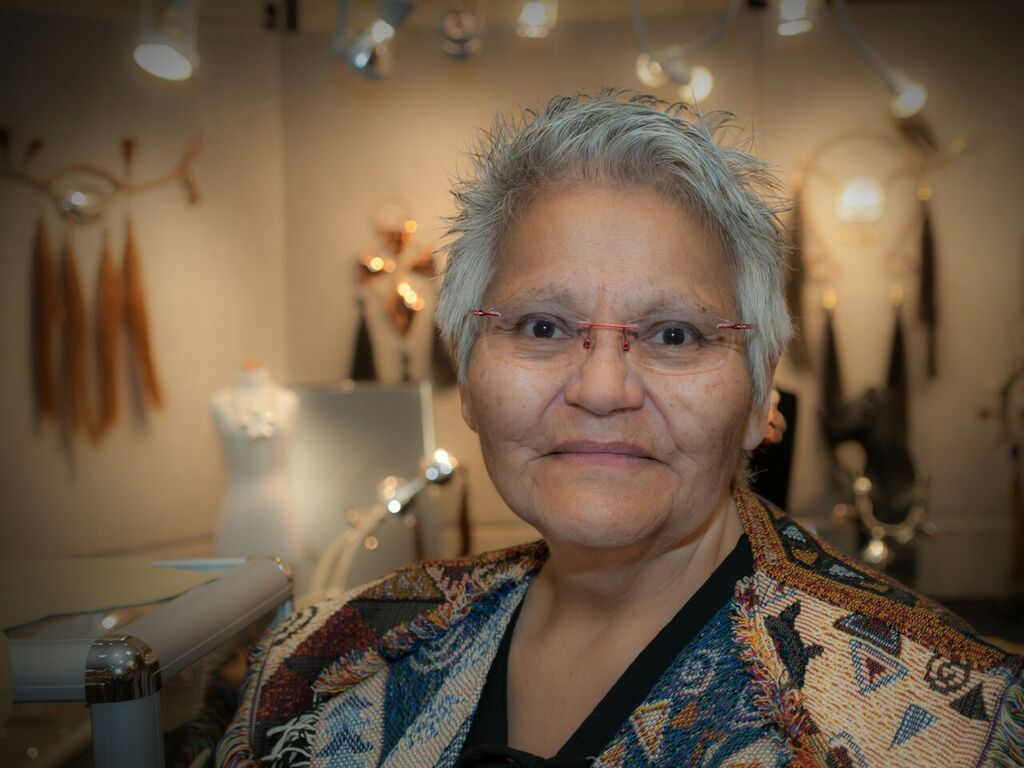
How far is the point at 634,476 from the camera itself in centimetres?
90

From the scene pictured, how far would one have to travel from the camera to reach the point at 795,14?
130 inches

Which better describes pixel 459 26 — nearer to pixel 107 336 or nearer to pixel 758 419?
pixel 107 336

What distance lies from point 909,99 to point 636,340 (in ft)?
11.8

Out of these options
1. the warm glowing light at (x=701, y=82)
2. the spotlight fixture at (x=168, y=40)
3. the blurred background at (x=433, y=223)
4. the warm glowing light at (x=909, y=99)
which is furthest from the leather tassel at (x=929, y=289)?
the spotlight fixture at (x=168, y=40)

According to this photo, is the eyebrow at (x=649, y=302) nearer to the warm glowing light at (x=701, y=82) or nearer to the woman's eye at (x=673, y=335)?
the woman's eye at (x=673, y=335)

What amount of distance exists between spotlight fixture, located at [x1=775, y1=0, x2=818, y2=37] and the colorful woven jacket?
2881mm

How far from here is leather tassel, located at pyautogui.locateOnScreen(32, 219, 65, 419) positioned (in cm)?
306

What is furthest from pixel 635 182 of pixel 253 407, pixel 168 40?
pixel 168 40

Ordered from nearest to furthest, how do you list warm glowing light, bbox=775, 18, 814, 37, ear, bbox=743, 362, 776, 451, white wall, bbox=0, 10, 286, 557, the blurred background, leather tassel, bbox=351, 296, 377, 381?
ear, bbox=743, 362, 776, 451 < white wall, bbox=0, 10, 286, 557 < warm glowing light, bbox=775, 18, 814, 37 < the blurred background < leather tassel, bbox=351, 296, 377, 381

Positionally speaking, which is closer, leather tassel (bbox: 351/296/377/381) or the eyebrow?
the eyebrow

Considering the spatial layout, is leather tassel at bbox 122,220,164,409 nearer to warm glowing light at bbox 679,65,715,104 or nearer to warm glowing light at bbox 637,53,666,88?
warm glowing light at bbox 637,53,666,88

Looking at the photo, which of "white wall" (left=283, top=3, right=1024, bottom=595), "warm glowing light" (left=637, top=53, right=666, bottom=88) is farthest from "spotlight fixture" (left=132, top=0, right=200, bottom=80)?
"warm glowing light" (left=637, top=53, right=666, bottom=88)

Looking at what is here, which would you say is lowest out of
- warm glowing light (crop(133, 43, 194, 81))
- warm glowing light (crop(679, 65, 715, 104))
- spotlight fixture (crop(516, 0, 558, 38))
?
warm glowing light (crop(133, 43, 194, 81))

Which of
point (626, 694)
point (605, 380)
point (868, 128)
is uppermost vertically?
point (868, 128)
